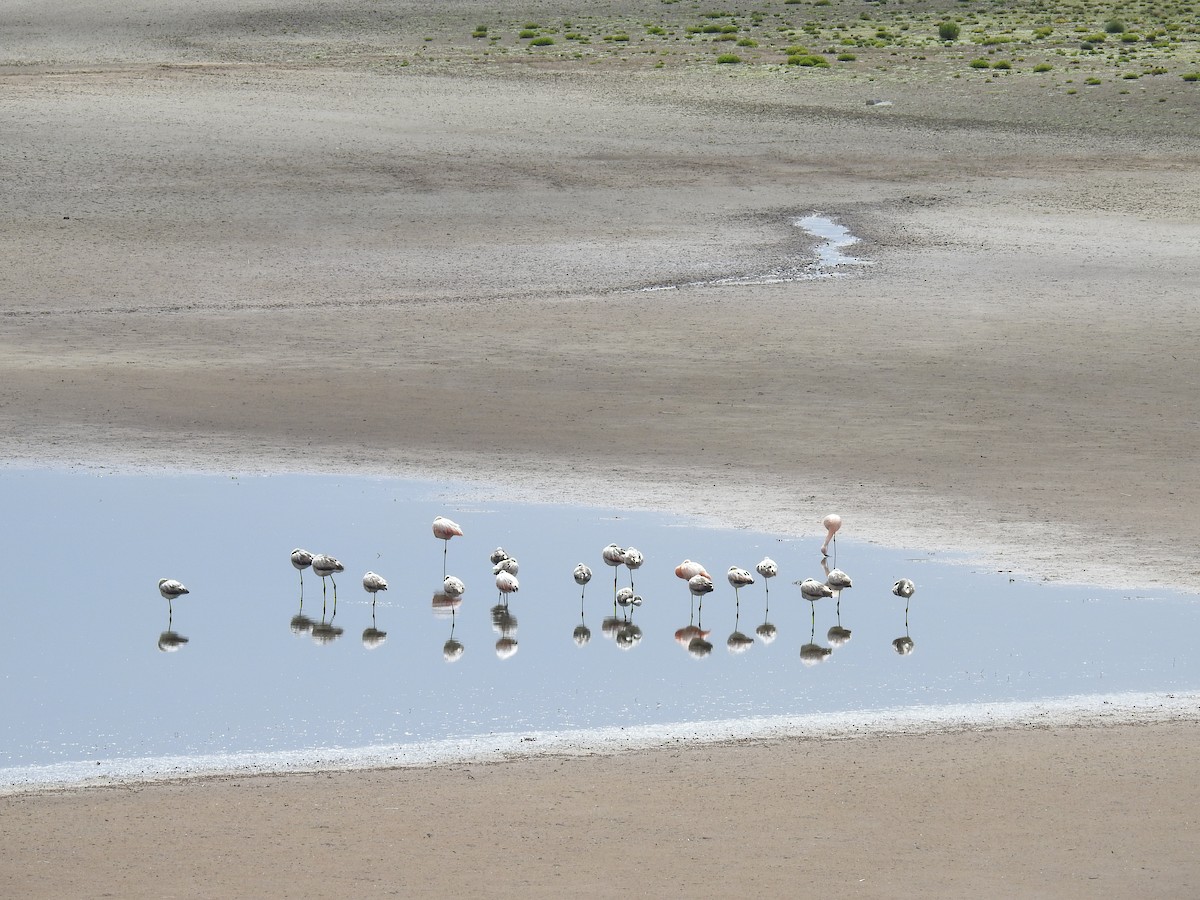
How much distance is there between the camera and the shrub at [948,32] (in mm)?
59281

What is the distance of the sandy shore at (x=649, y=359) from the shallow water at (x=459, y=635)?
0.89 metres

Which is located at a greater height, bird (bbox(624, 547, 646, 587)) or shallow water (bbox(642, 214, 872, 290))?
bird (bbox(624, 547, 646, 587))

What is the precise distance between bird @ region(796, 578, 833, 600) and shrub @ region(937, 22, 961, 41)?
4777 centimetres

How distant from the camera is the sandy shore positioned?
9992 mm

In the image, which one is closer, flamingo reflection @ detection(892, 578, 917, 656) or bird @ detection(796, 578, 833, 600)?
flamingo reflection @ detection(892, 578, 917, 656)

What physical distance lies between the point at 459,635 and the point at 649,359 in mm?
9185

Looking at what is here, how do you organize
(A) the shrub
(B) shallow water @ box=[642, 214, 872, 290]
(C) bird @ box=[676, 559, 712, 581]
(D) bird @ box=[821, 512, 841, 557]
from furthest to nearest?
(A) the shrub
(B) shallow water @ box=[642, 214, 872, 290]
(D) bird @ box=[821, 512, 841, 557]
(C) bird @ box=[676, 559, 712, 581]

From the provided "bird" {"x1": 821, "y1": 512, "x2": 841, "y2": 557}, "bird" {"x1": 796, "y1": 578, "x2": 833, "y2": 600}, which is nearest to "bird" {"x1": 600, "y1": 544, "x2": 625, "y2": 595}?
"bird" {"x1": 796, "y1": 578, "x2": 833, "y2": 600}

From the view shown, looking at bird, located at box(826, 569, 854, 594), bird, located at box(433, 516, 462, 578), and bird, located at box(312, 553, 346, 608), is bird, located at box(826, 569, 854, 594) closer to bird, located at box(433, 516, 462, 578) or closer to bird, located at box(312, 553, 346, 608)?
bird, located at box(433, 516, 462, 578)

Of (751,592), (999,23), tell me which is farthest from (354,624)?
(999,23)

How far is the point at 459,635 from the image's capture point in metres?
13.8

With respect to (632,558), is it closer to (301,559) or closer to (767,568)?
(767,568)

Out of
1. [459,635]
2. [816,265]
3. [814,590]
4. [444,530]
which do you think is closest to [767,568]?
[814,590]

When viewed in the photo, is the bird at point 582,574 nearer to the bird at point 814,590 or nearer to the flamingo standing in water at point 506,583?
the flamingo standing in water at point 506,583
